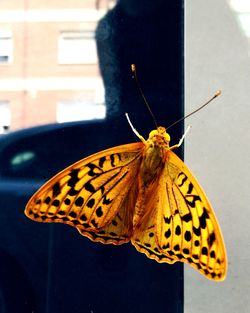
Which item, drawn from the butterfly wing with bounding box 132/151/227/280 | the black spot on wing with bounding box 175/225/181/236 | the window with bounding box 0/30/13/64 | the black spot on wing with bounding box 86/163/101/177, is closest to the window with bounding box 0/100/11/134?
the window with bounding box 0/30/13/64

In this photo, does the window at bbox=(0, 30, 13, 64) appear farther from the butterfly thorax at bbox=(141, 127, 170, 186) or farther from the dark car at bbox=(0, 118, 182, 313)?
the butterfly thorax at bbox=(141, 127, 170, 186)

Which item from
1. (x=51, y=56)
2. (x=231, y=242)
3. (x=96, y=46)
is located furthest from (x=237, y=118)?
(x=51, y=56)

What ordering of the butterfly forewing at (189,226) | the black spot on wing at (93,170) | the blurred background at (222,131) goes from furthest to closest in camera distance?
1. the blurred background at (222,131)
2. the black spot on wing at (93,170)
3. the butterfly forewing at (189,226)

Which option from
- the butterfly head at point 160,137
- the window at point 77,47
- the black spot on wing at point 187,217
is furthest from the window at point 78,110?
the black spot on wing at point 187,217

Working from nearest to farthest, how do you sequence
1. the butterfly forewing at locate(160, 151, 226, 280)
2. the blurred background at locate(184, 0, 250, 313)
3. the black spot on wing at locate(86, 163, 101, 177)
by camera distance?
the butterfly forewing at locate(160, 151, 226, 280) → the black spot on wing at locate(86, 163, 101, 177) → the blurred background at locate(184, 0, 250, 313)

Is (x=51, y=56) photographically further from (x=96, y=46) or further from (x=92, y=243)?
(x=92, y=243)

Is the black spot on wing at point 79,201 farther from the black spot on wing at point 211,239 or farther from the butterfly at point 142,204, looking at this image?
the black spot on wing at point 211,239
